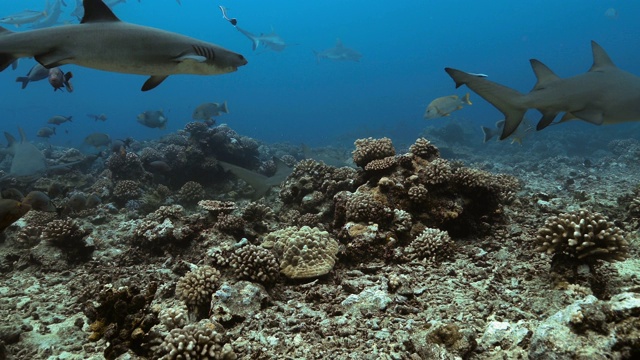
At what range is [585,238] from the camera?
3.98 m

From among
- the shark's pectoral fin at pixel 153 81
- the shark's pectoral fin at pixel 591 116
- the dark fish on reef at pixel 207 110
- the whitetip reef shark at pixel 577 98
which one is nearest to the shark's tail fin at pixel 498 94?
the whitetip reef shark at pixel 577 98

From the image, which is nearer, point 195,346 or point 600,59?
point 195,346

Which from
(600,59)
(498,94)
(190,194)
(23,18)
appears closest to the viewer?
(498,94)

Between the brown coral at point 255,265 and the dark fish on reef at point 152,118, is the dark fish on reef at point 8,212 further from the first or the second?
the dark fish on reef at point 152,118

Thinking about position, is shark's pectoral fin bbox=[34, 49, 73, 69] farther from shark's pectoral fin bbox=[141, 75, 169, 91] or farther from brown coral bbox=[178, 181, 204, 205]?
brown coral bbox=[178, 181, 204, 205]

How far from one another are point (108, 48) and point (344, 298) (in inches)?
159

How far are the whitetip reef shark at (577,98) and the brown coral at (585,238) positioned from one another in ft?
4.40

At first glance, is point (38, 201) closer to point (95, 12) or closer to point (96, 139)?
point (95, 12)

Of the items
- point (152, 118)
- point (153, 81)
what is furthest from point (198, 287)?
point (152, 118)

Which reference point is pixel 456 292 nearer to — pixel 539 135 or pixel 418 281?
pixel 418 281

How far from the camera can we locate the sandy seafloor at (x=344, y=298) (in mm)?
3121

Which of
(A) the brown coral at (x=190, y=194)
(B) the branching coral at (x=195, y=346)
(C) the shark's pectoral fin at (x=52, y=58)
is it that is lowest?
(B) the branching coral at (x=195, y=346)

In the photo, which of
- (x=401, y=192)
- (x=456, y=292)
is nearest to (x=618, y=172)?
(x=401, y=192)

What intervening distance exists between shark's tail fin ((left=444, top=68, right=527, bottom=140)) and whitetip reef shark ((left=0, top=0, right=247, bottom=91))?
314cm
